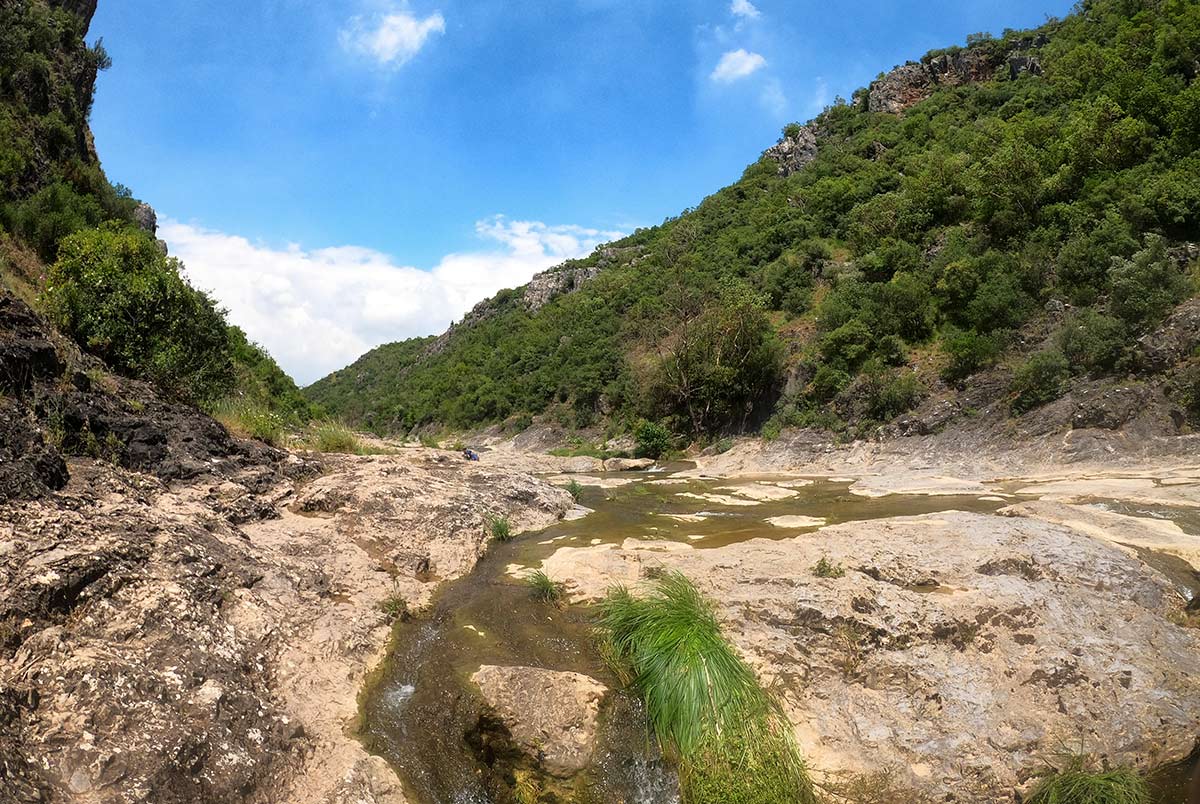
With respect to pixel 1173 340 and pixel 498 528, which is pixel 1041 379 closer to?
pixel 1173 340

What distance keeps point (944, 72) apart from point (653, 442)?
5973 centimetres

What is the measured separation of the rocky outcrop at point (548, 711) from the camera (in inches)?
207

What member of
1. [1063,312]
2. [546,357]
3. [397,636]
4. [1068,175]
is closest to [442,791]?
[397,636]

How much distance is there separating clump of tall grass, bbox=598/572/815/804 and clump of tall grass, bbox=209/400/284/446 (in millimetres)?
10100

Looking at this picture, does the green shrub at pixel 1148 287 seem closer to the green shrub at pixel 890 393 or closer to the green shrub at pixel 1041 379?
the green shrub at pixel 1041 379

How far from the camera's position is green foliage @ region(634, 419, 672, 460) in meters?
35.0

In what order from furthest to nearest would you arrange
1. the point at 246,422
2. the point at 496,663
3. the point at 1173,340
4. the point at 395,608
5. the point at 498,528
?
the point at 1173,340 → the point at 246,422 → the point at 498,528 → the point at 395,608 → the point at 496,663

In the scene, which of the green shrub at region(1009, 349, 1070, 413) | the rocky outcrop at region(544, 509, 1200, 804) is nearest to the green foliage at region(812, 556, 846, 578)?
the rocky outcrop at region(544, 509, 1200, 804)

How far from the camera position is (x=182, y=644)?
17.9 ft

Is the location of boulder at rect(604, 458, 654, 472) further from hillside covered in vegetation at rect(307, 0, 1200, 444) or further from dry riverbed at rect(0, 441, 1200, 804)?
dry riverbed at rect(0, 441, 1200, 804)

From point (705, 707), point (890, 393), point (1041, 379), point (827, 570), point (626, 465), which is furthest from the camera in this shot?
point (626, 465)

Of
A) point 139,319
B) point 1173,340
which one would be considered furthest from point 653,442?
point 139,319

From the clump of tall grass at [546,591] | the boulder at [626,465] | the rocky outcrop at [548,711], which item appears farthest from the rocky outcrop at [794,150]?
the rocky outcrop at [548,711]

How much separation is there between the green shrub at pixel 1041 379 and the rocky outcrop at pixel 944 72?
1893 inches
